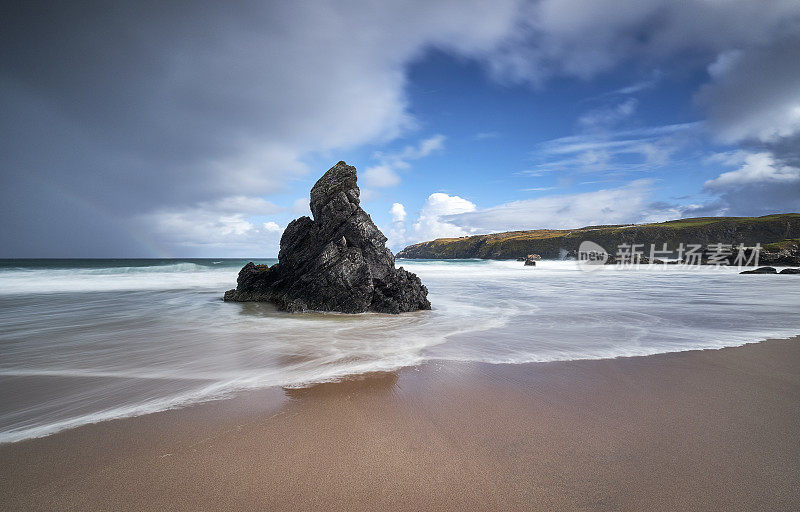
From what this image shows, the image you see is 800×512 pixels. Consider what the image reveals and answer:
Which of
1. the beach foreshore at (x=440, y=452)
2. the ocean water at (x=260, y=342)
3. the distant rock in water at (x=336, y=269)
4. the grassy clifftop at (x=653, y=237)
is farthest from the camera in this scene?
the grassy clifftop at (x=653, y=237)

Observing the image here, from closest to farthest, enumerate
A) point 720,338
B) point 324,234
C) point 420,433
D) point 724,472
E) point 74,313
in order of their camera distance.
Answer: point 724,472 → point 420,433 → point 720,338 → point 74,313 → point 324,234

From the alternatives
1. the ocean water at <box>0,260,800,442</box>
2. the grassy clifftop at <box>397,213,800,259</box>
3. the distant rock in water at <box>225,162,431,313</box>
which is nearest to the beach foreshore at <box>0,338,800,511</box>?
the ocean water at <box>0,260,800,442</box>

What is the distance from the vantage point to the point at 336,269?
1223cm

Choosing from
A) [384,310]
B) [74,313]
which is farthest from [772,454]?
[74,313]

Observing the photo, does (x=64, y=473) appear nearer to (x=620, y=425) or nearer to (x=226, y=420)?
(x=226, y=420)

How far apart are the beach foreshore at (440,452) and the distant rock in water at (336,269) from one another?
7561mm

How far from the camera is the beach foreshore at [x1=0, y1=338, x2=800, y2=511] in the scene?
90.6 inches

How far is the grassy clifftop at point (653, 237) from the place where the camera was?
2616 inches

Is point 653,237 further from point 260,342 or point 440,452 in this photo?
point 440,452

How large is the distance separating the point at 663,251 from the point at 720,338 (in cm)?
9014

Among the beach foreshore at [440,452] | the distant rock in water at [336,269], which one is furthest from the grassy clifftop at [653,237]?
the beach foreshore at [440,452]

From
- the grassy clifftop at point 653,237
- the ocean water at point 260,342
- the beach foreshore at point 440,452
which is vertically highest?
the grassy clifftop at point 653,237

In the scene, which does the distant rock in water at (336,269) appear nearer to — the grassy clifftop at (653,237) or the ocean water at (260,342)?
the ocean water at (260,342)

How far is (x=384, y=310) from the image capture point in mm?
11891
